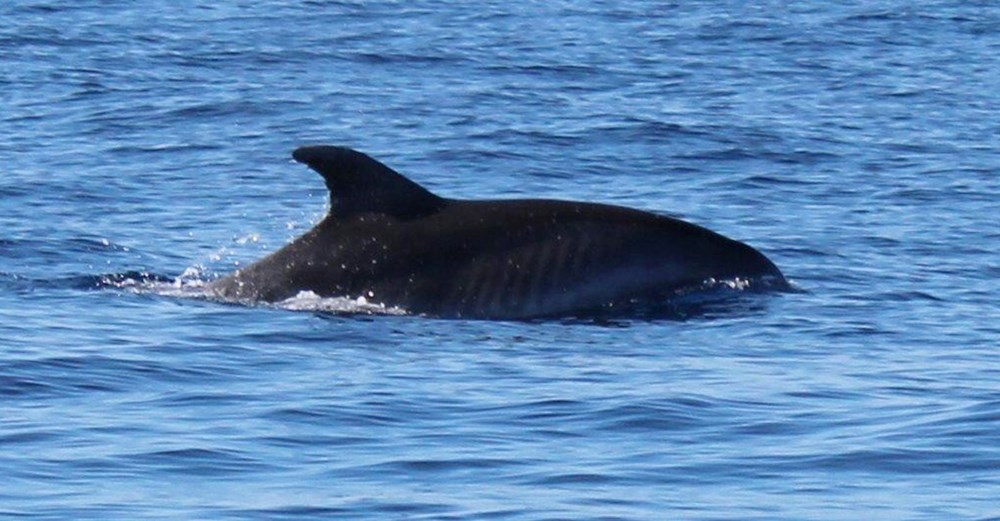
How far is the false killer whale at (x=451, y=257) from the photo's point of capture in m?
16.6

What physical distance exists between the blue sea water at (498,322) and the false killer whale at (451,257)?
396 millimetres

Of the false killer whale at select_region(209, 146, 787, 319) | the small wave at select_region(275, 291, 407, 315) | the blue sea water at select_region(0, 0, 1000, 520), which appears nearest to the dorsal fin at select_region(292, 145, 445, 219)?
the false killer whale at select_region(209, 146, 787, 319)

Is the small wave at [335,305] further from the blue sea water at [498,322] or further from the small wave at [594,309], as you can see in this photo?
the blue sea water at [498,322]

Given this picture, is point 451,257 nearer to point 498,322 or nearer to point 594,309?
point 498,322

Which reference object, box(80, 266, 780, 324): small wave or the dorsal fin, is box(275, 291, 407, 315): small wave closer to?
box(80, 266, 780, 324): small wave

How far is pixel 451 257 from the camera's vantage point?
1678 cm

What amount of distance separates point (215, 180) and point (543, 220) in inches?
302

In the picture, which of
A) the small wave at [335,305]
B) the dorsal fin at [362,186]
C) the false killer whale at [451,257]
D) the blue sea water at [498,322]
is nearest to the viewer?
the blue sea water at [498,322]

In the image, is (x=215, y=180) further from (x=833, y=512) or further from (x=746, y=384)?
(x=833, y=512)

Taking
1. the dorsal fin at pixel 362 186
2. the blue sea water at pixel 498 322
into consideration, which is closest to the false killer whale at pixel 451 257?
the dorsal fin at pixel 362 186

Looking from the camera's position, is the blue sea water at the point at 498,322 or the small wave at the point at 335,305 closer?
the blue sea water at the point at 498,322

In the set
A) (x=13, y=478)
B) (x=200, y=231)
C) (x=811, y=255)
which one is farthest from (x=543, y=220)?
(x=13, y=478)

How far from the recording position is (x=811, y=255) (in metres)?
19.8

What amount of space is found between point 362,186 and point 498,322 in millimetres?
1200
